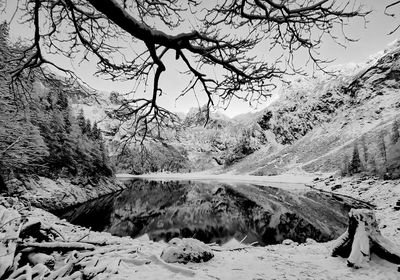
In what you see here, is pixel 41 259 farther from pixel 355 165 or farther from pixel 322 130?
pixel 322 130

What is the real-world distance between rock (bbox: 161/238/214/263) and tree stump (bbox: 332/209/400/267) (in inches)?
131

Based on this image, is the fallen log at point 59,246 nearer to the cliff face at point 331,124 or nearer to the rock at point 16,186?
the rock at point 16,186

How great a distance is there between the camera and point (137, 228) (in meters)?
17.5

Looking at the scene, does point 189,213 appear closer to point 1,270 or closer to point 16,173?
point 16,173

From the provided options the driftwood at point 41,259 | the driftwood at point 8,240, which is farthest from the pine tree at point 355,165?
the driftwood at point 8,240

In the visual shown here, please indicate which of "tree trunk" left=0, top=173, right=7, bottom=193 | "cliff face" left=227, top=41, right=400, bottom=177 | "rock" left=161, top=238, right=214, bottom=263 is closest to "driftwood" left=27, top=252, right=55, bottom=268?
"rock" left=161, top=238, right=214, bottom=263

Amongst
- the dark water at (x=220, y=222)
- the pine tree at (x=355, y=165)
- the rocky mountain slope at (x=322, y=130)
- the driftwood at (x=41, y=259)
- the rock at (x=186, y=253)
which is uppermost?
the rocky mountain slope at (x=322, y=130)

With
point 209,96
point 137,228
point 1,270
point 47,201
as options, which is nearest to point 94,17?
point 209,96

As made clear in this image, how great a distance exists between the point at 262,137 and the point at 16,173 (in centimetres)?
12170

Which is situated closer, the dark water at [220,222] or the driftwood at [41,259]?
the driftwood at [41,259]

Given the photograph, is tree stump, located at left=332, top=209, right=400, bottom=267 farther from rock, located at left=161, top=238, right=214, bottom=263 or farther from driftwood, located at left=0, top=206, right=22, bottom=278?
driftwood, located at left=0, top=206, right=22, bottom=278

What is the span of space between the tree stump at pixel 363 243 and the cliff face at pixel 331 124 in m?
39.6

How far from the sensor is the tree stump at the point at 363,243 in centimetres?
564

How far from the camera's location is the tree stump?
5637mm
